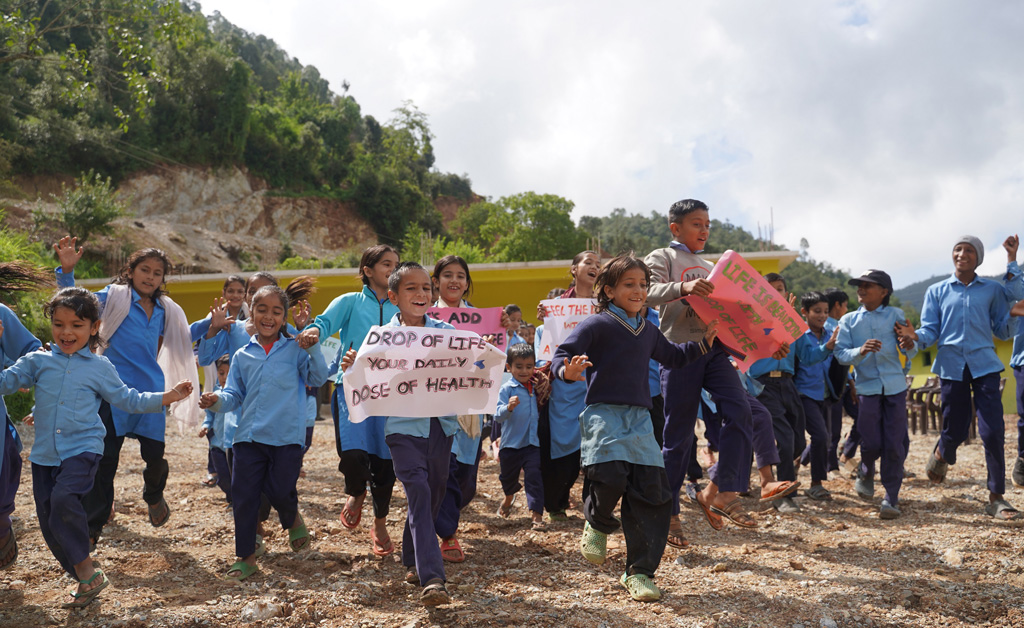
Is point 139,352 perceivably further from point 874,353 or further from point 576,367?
point 874,353

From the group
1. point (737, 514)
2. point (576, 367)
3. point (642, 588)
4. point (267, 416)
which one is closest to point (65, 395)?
point (267, 416)

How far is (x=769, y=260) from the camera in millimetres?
21250

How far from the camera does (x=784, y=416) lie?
6887mm

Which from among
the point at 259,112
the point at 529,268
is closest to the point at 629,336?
the point at 529,268

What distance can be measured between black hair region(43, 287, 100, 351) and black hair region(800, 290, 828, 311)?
6.19m

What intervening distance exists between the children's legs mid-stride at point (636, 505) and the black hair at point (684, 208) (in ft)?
5.66

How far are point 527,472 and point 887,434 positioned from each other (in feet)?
9.95

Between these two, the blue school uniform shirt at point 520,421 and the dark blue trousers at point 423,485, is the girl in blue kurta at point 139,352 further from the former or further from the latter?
the blue school uniform shirt at point 520,421

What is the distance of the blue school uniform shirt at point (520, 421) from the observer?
6.29 m

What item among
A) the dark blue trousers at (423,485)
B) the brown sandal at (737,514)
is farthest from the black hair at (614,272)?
the brown sandal at (737,514)

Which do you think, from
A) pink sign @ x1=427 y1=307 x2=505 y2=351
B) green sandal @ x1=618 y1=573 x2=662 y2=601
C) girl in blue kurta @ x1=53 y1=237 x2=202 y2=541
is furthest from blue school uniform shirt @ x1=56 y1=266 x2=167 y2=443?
green sandal @ x1=618 y1=573 x2=662 y2=601

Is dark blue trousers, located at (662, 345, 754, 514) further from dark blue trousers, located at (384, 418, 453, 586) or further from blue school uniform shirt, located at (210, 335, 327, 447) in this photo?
blue school uniform shirt, located at (210, 335, 327, 447)

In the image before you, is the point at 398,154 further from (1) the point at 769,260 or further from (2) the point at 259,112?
(1) the point at 769,260

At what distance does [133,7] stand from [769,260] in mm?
16310
